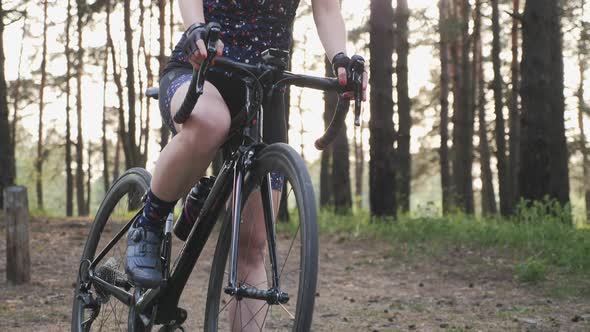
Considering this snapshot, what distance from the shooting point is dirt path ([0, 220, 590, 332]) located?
557cm

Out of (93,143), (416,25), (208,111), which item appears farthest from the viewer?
(93,143)

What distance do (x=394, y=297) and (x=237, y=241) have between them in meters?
4.50

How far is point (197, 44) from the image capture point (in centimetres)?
253

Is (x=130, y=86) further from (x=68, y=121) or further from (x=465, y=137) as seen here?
(x=68, y=121)

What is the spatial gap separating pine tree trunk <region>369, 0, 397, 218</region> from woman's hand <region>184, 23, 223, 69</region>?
9.74 m

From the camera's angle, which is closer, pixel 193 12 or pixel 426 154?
pixel 193 12

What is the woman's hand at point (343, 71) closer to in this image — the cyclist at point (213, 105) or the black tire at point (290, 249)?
the cyclist at point (213, 105)

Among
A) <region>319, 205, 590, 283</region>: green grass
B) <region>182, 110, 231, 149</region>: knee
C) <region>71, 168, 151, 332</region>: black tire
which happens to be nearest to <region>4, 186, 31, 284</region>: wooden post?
<region>71, 168, 151, 332</region>: black tire

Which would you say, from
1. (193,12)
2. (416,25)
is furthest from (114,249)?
(416,25)

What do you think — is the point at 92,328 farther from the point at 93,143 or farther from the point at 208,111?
the point at 93,143

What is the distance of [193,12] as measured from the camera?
2.81 m

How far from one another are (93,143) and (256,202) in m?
31.0

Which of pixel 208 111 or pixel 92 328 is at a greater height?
pixel 208 111

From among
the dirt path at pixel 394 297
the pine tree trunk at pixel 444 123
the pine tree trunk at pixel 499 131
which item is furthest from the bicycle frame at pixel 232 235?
the pine tree trunk at pixel 499 131
